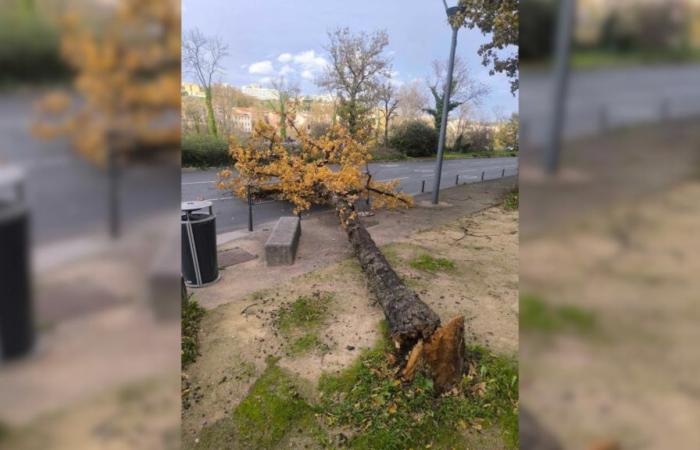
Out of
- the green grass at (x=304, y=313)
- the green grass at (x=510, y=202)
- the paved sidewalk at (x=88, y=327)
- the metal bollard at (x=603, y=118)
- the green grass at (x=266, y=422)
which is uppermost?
the metal bollard at (x=603, y=118)

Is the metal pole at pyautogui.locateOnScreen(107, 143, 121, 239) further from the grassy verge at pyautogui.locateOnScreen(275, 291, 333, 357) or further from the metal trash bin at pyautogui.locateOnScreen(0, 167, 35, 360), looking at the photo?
the grassy verge at pyautogui.locateOnScreen(275, 291, 333, 357)

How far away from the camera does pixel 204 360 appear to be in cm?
356

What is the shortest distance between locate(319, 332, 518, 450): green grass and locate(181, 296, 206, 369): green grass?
130 cm

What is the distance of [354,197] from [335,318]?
4037mm

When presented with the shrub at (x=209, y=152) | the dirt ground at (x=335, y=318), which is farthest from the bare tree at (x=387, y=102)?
the dirt ground at (x=335, y=318)

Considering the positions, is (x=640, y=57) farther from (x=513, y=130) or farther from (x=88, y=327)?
(x=88, y=327)

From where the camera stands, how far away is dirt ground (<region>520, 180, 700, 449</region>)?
540 millimetres

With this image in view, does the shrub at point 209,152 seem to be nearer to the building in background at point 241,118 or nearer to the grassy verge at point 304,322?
the building in background at point 241,118

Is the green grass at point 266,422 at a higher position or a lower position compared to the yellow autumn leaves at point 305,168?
lower

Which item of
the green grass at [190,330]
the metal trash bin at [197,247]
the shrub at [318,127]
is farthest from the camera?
the shrub at [318,127]

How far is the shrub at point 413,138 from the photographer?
25.9 meters

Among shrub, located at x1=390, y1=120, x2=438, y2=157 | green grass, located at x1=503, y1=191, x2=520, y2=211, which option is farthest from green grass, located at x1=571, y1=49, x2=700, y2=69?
shrub, located at x1=390, y1=120, x2=438, y2=157

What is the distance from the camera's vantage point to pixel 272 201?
447 inches

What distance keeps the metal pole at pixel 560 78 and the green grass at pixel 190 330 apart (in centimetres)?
367
